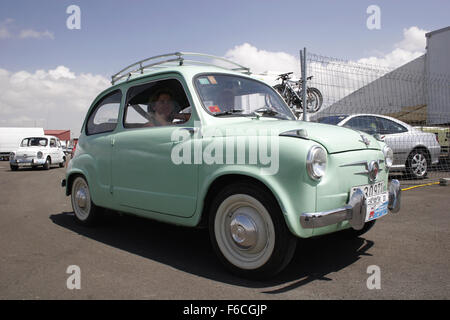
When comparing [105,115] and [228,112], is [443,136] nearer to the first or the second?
[228,112]

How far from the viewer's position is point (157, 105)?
13.0ft

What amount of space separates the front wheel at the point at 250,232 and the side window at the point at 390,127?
22.2 feet

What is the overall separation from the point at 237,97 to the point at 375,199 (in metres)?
1.68

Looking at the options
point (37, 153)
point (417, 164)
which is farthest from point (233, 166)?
point (37, 153)

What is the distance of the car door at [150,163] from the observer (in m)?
3.33

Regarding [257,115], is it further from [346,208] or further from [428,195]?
[428,195]

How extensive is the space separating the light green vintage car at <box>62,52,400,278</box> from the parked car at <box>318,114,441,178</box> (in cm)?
477

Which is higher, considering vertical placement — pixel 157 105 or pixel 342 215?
A: pixel 157 105

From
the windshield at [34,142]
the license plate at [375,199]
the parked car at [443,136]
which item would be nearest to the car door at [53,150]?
the windshield at [34,142]

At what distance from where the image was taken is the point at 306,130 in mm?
2826

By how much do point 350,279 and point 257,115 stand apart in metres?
1.72

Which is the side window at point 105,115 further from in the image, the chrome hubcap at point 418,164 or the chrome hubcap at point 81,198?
the chrome hubcap at point 418,164

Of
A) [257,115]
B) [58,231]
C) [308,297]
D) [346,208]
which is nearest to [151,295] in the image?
[308,297]
